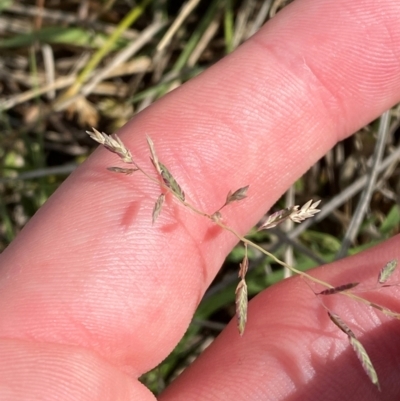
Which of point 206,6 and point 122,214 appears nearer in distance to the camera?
point 122,214

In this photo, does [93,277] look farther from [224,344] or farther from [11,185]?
[11,185]

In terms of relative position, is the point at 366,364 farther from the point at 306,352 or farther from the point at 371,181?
the point at 371,181

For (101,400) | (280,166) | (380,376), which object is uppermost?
(280,166)

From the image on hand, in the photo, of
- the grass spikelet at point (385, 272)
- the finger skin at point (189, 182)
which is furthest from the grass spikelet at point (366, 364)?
the finger skin at point (189, 182)

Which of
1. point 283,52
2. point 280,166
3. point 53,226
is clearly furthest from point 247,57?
point 53,226

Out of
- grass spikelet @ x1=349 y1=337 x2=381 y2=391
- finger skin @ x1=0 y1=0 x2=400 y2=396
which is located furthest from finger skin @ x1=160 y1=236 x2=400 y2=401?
grass spikelet @ x1=349 y1=337 x2=381 y2=391

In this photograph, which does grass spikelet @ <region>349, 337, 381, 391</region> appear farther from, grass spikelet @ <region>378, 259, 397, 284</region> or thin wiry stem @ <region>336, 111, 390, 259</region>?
thin wiry stem @ <region>336, 111, 390, 259</region>

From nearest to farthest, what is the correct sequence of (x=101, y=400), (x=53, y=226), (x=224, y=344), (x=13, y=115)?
1. (x=101, y=400)
2. (x=53, y=226)
3. (x=224, y=344)
4. (x=13, y=115)

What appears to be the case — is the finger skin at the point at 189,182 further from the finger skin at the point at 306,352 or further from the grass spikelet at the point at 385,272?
the grass spikelet at the point at 385,272

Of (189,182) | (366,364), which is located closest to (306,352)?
(366,364)
